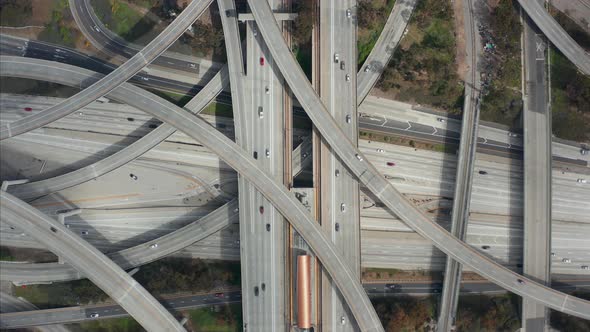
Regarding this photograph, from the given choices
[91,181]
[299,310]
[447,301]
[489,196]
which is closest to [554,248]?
[489,196]

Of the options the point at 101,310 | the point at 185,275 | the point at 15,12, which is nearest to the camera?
the point at 185,275

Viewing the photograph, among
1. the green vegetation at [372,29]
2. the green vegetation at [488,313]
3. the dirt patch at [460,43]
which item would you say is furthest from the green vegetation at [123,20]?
the green vegetation at [488,313]

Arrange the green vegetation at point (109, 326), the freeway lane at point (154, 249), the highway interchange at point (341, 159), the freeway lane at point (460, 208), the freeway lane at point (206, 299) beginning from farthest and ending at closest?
the green vegetation at point (109, 326) → the freeway lane at point (206, 299) → the freeway lane at point (154, 249) → the freeway lane at point (460, 208) → the highway interchange at point (341, 159)

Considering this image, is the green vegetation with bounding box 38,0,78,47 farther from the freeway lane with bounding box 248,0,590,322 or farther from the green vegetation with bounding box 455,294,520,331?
the green vegetation with bounding box 455,294,520,331

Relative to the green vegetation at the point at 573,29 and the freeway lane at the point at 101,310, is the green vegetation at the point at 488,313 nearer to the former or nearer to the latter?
the freeway lane at the point at 101,310

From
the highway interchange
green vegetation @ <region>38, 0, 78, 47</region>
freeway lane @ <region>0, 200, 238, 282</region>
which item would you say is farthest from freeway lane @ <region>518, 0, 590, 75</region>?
green vegetation @ <region>38, 0, 78, 47</region>

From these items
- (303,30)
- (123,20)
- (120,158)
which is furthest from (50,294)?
(303,30)

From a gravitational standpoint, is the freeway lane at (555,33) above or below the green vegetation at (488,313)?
above

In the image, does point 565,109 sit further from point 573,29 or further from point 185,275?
point 185,275
